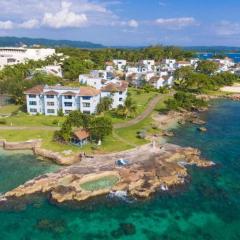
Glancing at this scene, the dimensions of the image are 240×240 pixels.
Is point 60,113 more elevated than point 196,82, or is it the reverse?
point 196,82

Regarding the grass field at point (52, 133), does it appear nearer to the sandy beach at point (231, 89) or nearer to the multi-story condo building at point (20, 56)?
the sandy beach at point (231, 89)

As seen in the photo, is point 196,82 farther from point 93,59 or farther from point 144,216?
point 144,216

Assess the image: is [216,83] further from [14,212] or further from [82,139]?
[14,212]

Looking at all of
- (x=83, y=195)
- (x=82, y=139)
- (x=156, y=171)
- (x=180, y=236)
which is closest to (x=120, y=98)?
(x=82, y=139)

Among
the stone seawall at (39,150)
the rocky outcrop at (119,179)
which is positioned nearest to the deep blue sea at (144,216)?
the rocky outcrop at (119,179)

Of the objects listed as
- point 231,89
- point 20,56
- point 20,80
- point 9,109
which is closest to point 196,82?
point 231,89
